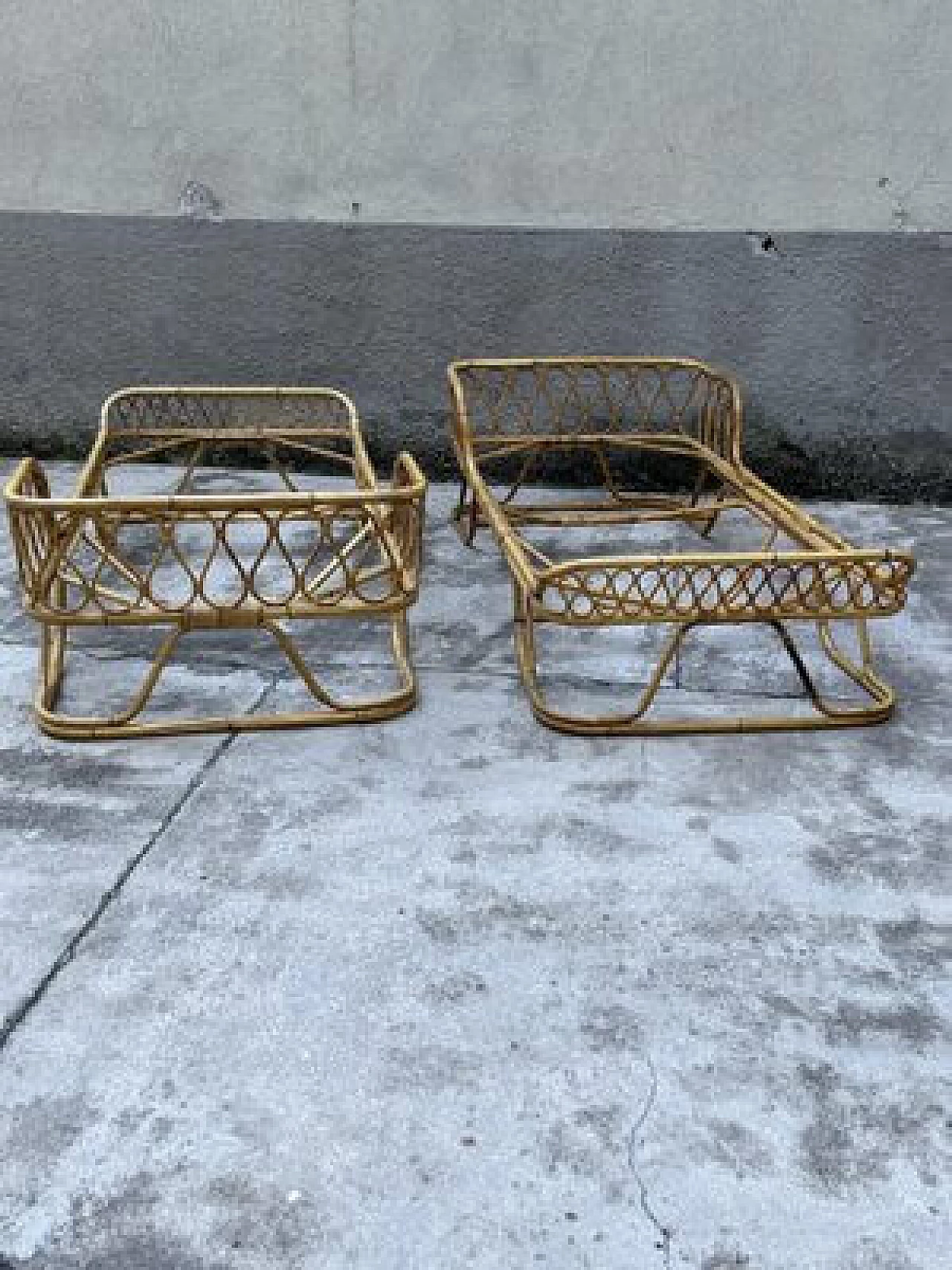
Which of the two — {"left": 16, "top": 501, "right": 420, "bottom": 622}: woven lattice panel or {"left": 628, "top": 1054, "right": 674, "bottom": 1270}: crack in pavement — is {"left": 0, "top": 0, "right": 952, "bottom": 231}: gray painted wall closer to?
{"left": 16, "top": 501, "right": 420, "bottom": 622}: woven lattice panel

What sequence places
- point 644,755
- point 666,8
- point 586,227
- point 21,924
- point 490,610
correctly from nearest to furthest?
1. point 21,924
2. point 644,755
3. point 490,610
4. point 666,8
5. point 586,227

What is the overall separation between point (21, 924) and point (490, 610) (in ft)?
5.94

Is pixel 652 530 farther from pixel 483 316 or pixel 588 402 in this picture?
pixel 483 316

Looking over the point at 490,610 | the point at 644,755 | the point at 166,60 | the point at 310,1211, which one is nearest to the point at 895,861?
the point at 644,755

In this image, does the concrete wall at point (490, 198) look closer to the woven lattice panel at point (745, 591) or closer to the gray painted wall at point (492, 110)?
the gray painted wall at point (492, 110)

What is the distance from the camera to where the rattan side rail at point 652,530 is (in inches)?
107

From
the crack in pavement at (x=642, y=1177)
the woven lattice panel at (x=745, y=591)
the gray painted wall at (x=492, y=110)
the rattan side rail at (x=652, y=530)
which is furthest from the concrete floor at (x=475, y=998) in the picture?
the gray painted wall at (x=492, y=110)

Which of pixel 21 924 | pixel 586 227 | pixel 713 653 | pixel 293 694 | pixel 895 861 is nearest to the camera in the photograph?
pixel 21 924

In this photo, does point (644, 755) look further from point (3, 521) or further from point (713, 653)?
point (3, 521)

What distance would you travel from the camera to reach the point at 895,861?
2.35 m

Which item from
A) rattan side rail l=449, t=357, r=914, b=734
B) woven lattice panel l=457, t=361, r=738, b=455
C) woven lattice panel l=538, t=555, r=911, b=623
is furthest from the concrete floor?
woven lattice panel l=457, t=361, r=738, b=455

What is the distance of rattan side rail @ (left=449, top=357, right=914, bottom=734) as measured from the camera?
2725 mm

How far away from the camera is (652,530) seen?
4.36m

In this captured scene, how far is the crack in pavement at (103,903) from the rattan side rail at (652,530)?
773mm
